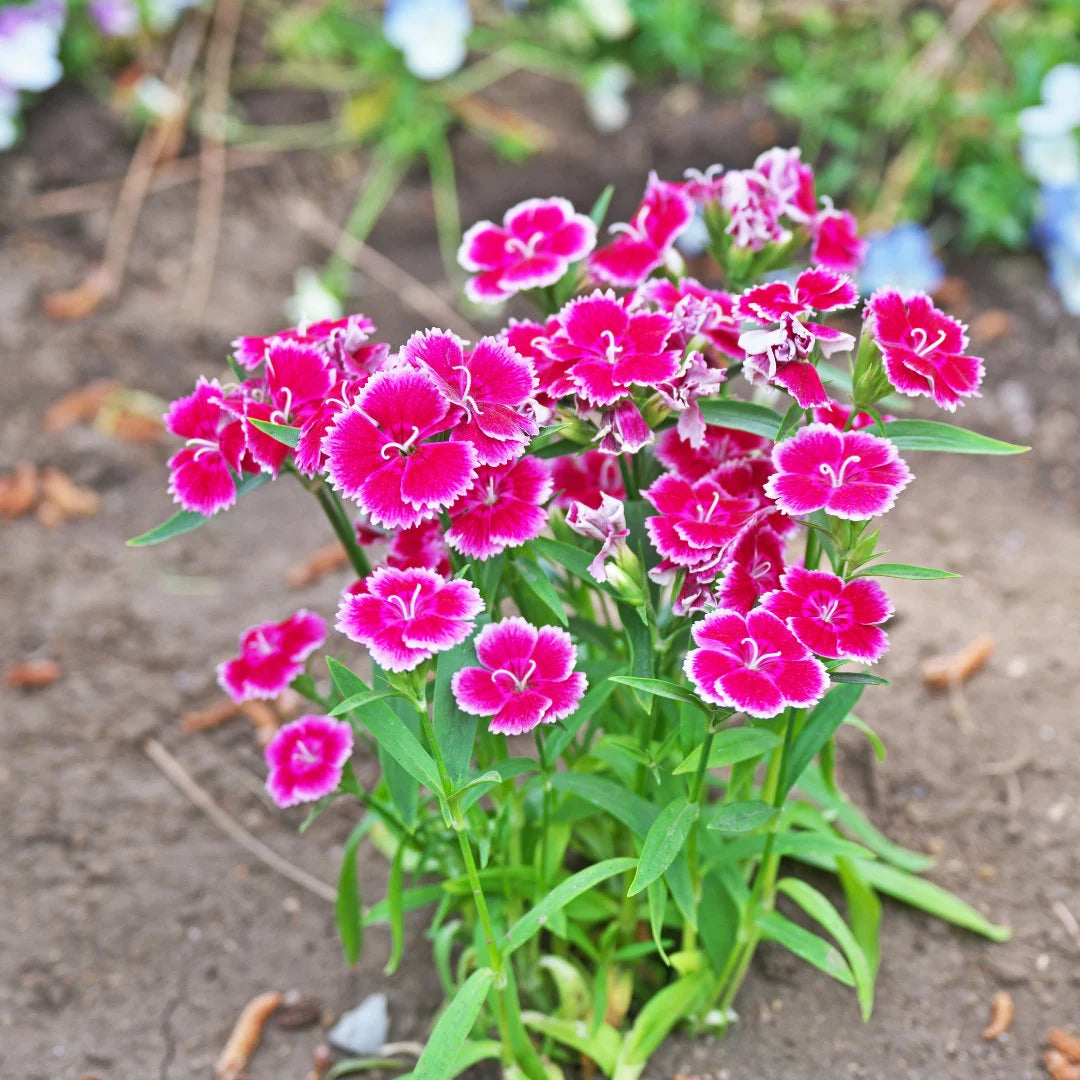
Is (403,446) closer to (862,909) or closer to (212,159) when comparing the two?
(862,909)

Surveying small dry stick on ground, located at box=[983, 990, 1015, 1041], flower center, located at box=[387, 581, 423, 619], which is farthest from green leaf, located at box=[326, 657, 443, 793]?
small dry stick on ground, located at box=[983, 990, 1015, 1041]

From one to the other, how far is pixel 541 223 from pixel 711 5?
2740 millimetres

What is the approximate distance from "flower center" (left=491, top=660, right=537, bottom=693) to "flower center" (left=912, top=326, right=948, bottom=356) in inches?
20.7

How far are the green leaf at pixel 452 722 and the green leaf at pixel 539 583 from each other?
107 millimetres

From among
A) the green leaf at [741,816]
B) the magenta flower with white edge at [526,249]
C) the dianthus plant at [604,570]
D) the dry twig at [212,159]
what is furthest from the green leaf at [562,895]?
the dry twig at [212,159]

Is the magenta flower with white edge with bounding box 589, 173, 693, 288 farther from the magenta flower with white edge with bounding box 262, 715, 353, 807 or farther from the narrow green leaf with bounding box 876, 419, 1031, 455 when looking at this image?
the magenta flower with white edge with bounding box 262, 715, 353, 807

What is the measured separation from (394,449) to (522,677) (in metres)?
0.29

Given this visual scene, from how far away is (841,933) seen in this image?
1607 mm

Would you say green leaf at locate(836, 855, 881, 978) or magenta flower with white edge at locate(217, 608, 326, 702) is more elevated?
magenta flower with white edge at locate(217, 608, 326, 702)

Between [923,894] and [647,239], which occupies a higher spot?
[647,239]

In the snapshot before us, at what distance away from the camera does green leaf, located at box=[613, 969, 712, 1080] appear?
5.26ft

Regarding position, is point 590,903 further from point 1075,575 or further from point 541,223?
point 1075,575

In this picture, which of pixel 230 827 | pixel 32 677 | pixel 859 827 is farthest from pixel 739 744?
pixel 32 677

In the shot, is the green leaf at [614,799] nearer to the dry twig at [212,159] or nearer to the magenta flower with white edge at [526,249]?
the magenta flower with white edge at [526,249]
